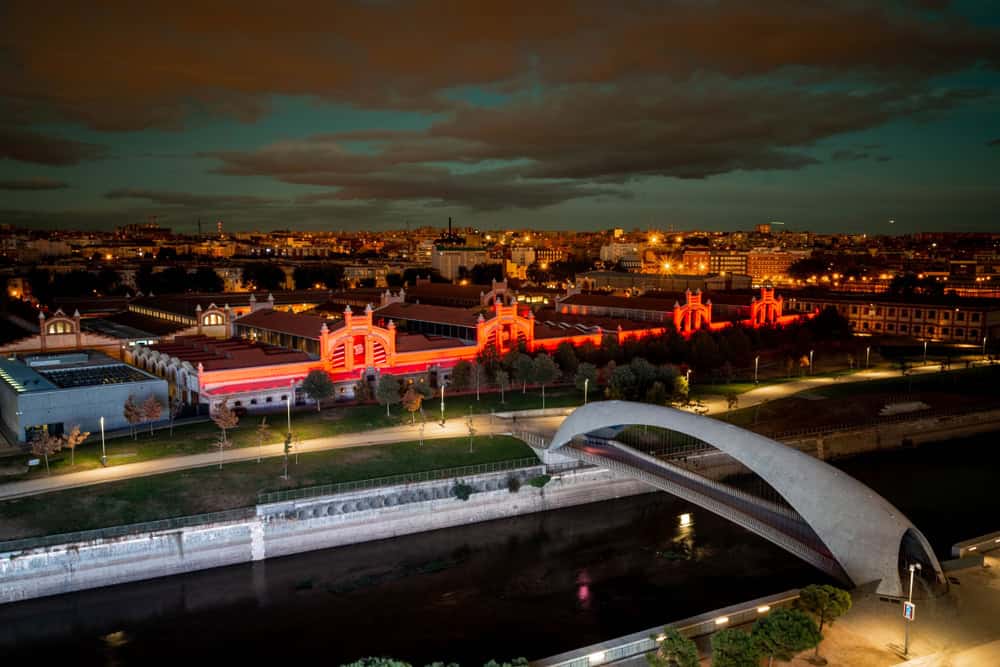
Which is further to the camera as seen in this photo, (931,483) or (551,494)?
(931,483)

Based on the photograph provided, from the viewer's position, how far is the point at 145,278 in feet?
383

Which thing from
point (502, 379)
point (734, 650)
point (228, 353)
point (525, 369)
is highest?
point (228, 353)

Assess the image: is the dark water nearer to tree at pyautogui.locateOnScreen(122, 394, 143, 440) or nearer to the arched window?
tree at pyautogui.locateOnScreen(122, 394, 143, 440)

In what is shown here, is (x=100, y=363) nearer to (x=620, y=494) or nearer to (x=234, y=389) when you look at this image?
(x=234, y=389)

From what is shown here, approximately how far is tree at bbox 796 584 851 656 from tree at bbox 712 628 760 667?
3.07 meters

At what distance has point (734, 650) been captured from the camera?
61.8ft

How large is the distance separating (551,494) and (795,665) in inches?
789

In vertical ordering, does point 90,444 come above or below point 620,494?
above

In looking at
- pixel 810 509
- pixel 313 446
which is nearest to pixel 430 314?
pixel 313 446

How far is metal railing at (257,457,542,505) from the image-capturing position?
3388cm

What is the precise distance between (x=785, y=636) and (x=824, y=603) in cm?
272

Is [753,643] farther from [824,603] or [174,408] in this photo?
[174,408]

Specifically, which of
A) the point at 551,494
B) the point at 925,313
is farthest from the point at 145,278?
the point at 925,313

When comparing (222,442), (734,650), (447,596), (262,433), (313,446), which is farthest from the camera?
(262,433)
